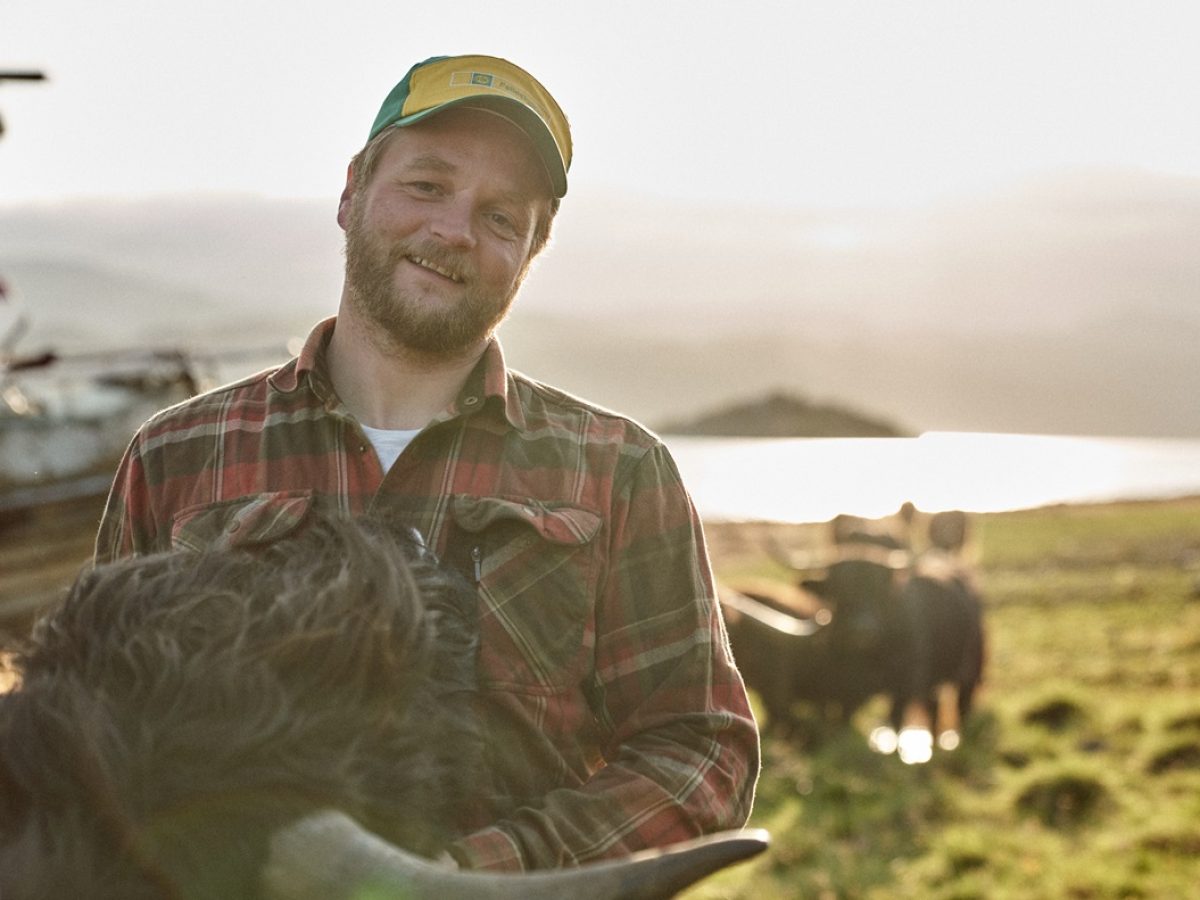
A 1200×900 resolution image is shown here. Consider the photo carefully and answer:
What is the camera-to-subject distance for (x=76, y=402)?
64.5 feet

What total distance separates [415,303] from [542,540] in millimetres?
687

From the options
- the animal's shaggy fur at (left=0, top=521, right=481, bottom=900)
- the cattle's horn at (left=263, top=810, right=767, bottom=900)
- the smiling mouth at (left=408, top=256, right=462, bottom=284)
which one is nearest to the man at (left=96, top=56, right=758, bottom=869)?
the smiling mouth at (left=408, top=256, right=462, bottom=284)

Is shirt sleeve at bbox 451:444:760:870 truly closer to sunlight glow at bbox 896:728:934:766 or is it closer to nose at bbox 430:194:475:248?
nose at bbox 430:194:475:248

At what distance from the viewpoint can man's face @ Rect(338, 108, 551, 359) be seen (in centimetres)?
282

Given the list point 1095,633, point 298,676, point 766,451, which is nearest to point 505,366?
point 298,676

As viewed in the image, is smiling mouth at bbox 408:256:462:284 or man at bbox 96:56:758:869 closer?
man at bbox 96:56:758:869

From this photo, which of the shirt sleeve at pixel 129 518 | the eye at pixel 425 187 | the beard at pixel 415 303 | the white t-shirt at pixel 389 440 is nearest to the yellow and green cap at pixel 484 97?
the eye at pixel 425 187

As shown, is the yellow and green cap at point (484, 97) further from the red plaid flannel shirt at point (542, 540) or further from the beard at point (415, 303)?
the red plaid flannel shirt at point (542, 540)

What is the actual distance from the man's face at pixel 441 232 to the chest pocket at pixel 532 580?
1.58 feet

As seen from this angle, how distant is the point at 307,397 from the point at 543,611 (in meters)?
0.88

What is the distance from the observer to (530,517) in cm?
269

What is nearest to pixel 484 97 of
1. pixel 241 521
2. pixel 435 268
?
pixel 435 268

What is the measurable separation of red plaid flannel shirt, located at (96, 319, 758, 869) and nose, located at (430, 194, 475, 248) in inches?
14.4

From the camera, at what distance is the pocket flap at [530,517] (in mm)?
2695
